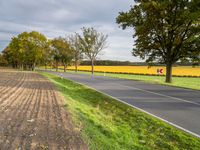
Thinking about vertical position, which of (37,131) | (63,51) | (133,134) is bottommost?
(133,134)

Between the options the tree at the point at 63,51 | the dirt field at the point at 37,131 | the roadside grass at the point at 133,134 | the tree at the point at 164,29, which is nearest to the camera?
the dirt field at the point at 37,131

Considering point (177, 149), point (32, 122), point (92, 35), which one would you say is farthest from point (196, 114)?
point (92, 35)

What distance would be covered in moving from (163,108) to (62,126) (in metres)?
6.07

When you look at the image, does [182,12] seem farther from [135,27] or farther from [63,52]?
[63,52]

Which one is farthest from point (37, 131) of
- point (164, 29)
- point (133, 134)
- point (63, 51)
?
point (63, 51)

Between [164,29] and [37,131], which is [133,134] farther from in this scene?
[164,29]

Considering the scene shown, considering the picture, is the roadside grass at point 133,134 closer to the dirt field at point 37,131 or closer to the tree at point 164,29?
the dirt field at point 37,131

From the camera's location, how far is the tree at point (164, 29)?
30.0m

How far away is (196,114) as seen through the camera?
35.0ft

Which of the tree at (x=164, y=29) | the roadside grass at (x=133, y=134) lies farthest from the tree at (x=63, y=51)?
the roadside grass at (x=133, y=134)

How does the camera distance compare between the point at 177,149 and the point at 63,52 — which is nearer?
the point at 177,149

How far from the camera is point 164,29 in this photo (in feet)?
102

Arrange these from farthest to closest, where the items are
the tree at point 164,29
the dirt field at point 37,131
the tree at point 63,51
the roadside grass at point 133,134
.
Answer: the tree at point 63,51
the tree at point 164,29
the roadside grass at point 133,134
the dirt field at point 37,131

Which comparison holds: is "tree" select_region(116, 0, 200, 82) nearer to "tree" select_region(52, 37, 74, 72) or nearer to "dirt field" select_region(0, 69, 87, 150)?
"dirt field" select_region(0, 69, 87, 150)
